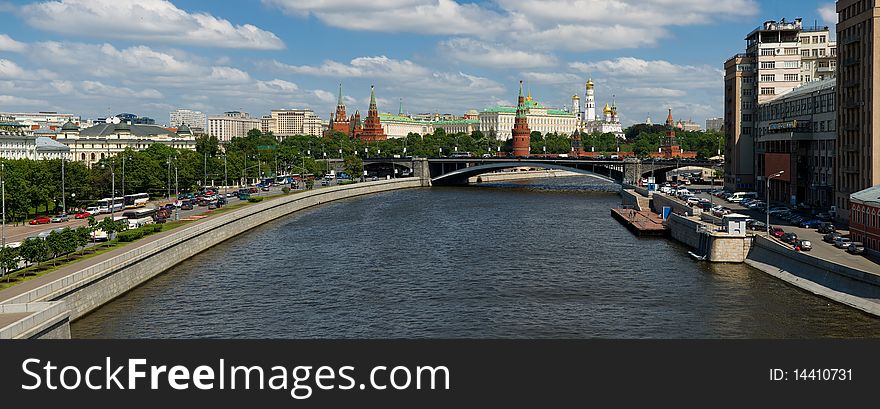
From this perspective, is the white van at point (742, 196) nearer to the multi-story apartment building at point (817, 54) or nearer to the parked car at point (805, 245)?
the multi-story apartment building at point (817, 54)

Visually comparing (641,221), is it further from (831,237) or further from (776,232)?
(831,237)

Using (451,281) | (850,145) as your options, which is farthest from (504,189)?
(451,281)

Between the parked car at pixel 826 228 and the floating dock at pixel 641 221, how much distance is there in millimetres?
17274

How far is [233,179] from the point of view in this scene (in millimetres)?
130250

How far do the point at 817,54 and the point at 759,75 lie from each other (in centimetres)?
819

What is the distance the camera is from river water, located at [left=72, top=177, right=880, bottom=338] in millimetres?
39375

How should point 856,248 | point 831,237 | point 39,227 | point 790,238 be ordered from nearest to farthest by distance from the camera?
1. point 856,248
2. point 790,238
3. point 831,237
4. point 39,227

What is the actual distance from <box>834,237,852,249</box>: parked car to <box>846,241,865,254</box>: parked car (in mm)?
321

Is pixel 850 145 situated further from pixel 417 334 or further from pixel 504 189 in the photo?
pixel 504 189

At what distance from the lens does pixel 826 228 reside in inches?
2313

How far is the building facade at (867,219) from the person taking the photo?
48719 millimetres

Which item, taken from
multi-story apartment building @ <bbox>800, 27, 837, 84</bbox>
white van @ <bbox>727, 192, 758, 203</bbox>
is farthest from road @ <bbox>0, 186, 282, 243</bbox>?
multi-story apartment building @ <bbox>800, 27, 837, 84</bbox>

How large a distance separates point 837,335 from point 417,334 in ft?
58.3

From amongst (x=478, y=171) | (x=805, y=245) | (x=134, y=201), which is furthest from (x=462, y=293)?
(x=478, y=171)
